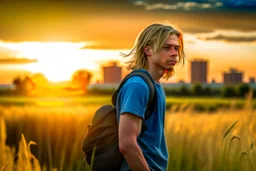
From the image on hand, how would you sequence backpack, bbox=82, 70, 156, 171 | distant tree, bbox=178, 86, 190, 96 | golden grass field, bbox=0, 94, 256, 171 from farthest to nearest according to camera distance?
distant tree, bbox=178, 86, 190, 96
golden grass field, bbox=0, 94, 256, 171
backpack, bbox=82, 70, 156, 171

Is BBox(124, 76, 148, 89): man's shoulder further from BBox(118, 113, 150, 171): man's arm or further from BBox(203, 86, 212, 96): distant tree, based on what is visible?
BBox(203, 86, 212, 96): distant tree

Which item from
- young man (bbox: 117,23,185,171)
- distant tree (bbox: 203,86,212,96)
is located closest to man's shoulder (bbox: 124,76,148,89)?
young man (bbox: 117,23,185,171)

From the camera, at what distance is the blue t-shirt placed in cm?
203

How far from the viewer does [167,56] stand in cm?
221

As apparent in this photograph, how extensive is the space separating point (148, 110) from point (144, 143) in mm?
129

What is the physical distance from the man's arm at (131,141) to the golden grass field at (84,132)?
1.90m

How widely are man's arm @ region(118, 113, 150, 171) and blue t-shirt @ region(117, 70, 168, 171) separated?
0.03 meters

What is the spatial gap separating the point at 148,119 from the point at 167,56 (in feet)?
0.88

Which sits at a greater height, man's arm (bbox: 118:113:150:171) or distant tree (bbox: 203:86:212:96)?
man's arm (bbox: 118:113:150:171)

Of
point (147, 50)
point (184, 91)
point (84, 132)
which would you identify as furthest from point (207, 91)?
point (147, 50)

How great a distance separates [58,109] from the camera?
21.6ft

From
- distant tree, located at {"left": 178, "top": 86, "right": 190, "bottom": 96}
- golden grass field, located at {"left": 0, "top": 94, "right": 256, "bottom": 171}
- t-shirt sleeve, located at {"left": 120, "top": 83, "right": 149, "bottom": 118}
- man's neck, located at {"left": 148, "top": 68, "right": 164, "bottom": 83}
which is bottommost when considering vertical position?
distant tree, located at {"left": 178, "top": 86, "right": 190, "bottom": 96}

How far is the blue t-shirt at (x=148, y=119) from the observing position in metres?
2.03

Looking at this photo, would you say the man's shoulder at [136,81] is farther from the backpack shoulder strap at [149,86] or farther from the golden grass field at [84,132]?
the golden grass field at [84,132]
